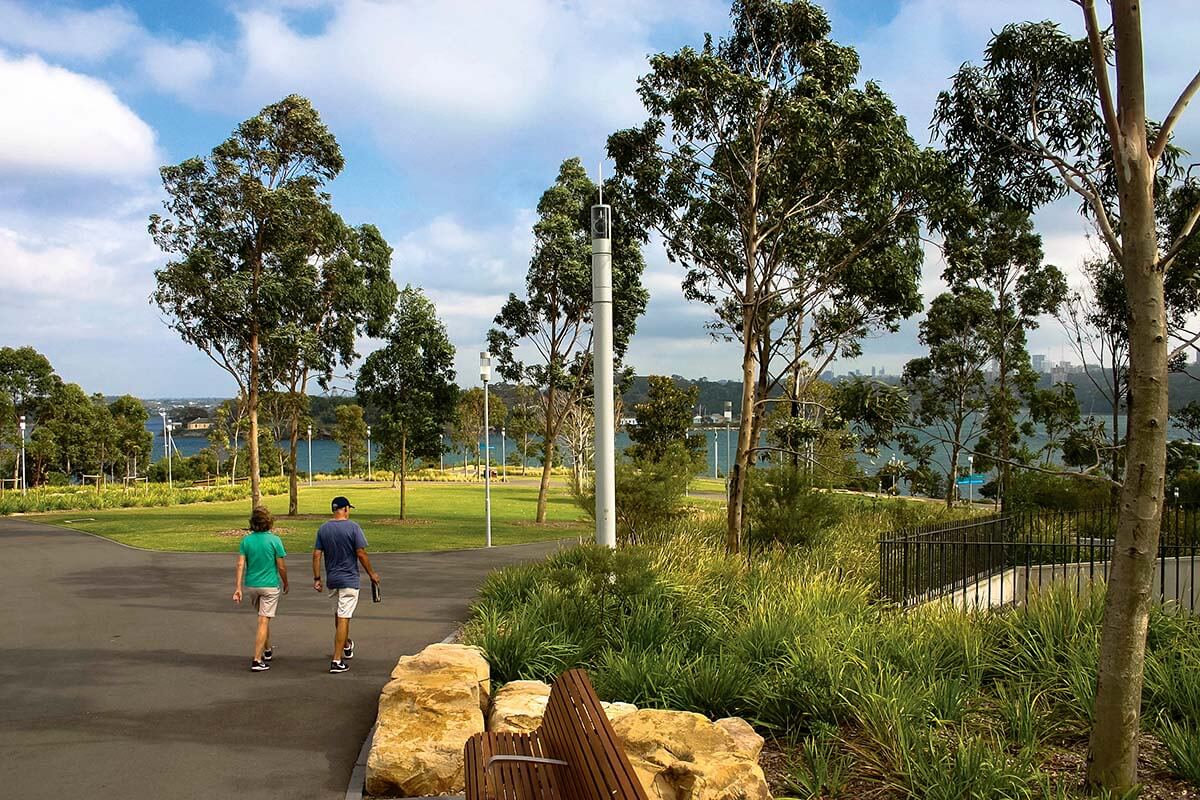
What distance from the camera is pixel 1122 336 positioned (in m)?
20.9

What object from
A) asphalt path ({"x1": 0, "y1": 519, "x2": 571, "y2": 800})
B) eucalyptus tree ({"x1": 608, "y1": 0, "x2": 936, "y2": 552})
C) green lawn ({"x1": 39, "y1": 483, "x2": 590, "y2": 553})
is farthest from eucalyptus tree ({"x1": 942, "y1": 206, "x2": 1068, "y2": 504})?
asphalt path ({"x1": 0, "y1": 519, "x2": 571, "y2": 800})

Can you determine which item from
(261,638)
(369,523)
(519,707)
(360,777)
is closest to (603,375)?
(261,638)

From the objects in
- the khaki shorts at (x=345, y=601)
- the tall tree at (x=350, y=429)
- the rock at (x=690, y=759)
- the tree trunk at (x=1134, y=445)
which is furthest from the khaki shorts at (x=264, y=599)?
the tall tree at (x=350, y=429)

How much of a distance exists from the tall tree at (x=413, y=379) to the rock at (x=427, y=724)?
20303mm

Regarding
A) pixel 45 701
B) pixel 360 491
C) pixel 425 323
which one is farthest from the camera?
pixel 360 491

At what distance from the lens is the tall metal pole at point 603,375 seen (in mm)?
10523

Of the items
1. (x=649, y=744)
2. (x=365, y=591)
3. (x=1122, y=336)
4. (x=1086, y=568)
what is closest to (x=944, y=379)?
(x=1122, y=336)

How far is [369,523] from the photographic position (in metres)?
26.3

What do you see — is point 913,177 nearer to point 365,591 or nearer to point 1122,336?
point 1122,336

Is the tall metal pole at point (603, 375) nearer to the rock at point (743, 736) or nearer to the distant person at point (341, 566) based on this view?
the distant person at point (341, 566)

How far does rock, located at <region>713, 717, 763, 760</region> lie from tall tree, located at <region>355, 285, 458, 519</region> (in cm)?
2234

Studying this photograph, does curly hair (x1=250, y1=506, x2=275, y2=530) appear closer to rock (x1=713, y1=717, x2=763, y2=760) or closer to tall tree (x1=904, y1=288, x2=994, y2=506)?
rock (x1=713, y1=717, x2=763, y2=760)

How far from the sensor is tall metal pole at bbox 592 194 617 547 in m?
10.5

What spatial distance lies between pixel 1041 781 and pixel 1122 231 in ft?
10.3
